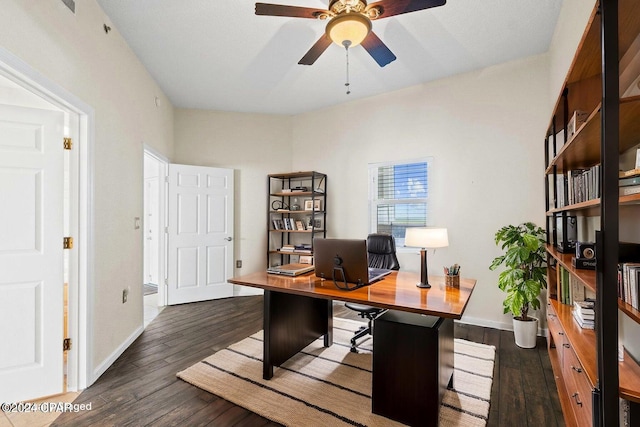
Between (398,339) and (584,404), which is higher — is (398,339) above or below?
above

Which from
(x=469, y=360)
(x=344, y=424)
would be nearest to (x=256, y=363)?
(x=344, y=424)

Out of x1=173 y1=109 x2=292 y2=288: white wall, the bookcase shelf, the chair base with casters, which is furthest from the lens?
x1=173 y1=109 x2=292 y2=288: white wall

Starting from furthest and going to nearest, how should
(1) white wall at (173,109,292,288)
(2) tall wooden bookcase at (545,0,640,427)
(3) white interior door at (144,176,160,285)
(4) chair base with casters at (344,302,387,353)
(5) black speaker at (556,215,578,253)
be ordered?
(3) white interior door at (144,176,160,285) → (1) white wall at (173,109,292,288) → (4) chair base with casters at (344,302,387,353) → (5) black speaker at (556,215,578,253) → (2) tall wooden bookcase at (545,0,640,427)

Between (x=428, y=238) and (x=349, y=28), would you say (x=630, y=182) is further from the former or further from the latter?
(x=349, y=28)

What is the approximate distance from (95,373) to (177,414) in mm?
887

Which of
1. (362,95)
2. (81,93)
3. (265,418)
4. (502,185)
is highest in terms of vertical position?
(362,95)

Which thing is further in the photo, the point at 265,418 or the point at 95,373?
the point at 95,373

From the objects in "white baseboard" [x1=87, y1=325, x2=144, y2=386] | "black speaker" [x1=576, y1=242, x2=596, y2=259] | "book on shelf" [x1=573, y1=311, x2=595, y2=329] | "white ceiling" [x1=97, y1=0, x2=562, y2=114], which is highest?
"white ceiling" [x1=97, y1=0, x2=562, y2=114]

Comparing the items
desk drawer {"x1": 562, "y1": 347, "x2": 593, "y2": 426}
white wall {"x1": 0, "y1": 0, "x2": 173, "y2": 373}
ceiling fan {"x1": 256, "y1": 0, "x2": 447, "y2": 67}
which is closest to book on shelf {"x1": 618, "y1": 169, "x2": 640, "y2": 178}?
desk drawer {"x1": 562, "y1": 347, "x2": 593, "y2": 426}

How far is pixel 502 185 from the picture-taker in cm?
325

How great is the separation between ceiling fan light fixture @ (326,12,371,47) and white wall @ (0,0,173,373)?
5.58 ft

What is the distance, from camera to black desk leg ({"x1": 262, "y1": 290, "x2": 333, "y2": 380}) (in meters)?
2.24

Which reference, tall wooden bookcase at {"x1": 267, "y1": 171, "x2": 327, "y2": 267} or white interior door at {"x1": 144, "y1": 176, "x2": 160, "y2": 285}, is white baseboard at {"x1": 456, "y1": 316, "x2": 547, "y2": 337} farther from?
white interior door at {"x1": 144, "y1": 176, "x2": 160, "y2": 285}

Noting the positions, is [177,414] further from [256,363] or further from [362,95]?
[362,95]
